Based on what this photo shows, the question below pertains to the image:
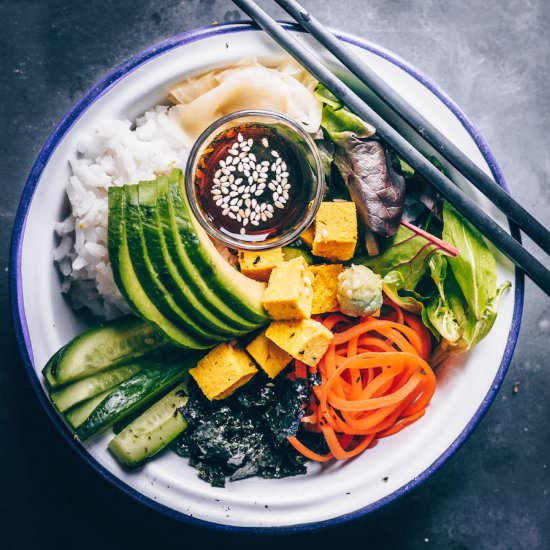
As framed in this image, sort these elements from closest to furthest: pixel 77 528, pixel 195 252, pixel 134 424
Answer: pixel 195 252, pixel 134 424, pixel 77 528

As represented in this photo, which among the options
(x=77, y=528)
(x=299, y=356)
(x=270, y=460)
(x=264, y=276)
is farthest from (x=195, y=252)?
(x=77, y=528)

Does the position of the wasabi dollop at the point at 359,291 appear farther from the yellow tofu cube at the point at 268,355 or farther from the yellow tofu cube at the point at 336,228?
the yellow tofu cube at the point at 268,355

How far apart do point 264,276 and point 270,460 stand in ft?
2.50

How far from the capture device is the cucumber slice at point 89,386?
2.15m

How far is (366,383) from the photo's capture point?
2.28 metres

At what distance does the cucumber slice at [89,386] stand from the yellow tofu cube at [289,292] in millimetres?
626

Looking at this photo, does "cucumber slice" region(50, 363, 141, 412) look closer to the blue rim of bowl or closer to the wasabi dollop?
the blue rim of bowl

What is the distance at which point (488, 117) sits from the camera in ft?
8.96

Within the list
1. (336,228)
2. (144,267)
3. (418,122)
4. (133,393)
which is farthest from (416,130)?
(133,393)

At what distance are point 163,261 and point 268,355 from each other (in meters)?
0.56

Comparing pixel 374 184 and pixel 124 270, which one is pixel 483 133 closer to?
pixel 374 184

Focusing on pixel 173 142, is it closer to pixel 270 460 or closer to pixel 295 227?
pixel 295 227

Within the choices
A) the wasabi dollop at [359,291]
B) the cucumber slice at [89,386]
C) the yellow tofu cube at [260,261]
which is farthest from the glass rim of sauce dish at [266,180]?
the cucumber slice at [89,386]

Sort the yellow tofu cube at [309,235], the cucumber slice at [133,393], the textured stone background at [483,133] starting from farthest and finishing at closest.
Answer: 1. the textured stone background at [483,133]
2. the yellow tofu cube at [309,235]
3. the cucumber slice at [133,393]
